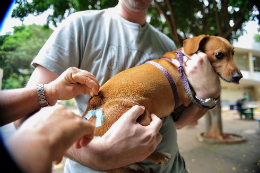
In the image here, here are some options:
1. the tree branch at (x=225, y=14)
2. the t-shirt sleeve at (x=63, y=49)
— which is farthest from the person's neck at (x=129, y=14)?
the tree branch at (x=225, y=14)

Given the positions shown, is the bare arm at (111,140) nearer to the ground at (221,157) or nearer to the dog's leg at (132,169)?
the dog's leg at (132,169)

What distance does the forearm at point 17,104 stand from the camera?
3.02 feet

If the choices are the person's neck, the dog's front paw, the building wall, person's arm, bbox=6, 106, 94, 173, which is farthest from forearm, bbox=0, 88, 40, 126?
the building wall

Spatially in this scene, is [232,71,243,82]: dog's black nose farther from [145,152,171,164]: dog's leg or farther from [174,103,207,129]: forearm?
[145,152,171,164]: dog's leg

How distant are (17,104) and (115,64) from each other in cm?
86

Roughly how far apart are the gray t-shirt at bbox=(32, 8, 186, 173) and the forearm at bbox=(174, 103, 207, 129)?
294 millimetres

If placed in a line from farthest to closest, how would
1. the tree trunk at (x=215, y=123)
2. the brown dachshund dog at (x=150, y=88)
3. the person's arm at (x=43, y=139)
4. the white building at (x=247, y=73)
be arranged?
the white building at (x=247, y=73), the tree trunk at (x=215, y=123), the brown dachshund dog at (x=150, y=88), the person's arm at (x=43, y=139)

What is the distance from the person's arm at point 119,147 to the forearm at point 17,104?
41cm

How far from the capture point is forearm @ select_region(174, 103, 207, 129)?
1788mm

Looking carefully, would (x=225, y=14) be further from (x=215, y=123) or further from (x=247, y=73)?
(x=247, y=73)

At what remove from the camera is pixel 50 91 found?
3.43 ft

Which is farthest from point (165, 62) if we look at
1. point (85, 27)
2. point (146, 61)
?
point (85, 27)

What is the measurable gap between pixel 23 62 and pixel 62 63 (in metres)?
5.90

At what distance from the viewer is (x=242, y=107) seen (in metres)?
11.7
